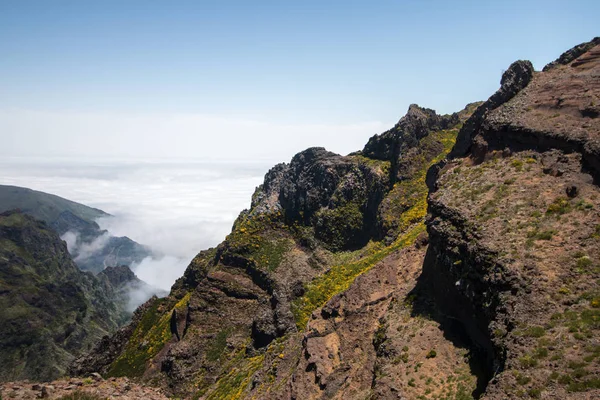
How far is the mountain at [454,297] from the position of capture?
71.4 ft

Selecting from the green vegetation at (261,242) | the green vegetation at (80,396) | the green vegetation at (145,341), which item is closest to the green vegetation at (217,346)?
the green vegetation at (145,341)

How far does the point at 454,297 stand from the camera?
30.0 meters

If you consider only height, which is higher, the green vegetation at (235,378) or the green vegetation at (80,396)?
the green vegetation at (80,396)

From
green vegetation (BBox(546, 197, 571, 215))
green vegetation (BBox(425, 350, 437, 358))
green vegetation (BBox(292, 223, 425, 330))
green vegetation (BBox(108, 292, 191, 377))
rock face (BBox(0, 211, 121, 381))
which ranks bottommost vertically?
rock face (BBox(0, 211, 121, 381))

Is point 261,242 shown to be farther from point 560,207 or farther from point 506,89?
point 560,207

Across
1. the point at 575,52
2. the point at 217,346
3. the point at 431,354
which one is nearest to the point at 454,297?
the point at 431,354

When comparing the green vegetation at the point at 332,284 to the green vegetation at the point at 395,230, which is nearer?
the green vegetation at the point at 332,284

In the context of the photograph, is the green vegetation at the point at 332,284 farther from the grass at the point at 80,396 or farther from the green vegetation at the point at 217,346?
the grass at the point at 80,396

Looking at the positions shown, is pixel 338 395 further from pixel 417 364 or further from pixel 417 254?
pixel 417 254

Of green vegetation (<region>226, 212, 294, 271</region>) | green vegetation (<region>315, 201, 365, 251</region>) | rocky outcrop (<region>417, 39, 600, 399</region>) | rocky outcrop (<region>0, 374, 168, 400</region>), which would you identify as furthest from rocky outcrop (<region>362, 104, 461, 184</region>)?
rocky outcrop (<region>0, 374, 168, 400</region>)

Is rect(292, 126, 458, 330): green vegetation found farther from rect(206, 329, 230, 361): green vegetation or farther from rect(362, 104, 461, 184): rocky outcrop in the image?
rect(206, 329, 230, 361): green vegetation

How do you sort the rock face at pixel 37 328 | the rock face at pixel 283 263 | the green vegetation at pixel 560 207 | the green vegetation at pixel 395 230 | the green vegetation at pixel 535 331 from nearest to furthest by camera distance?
the green vegetation at pixel 535 331 < the green vegetation at pixel 560 207 < the rock face at pixel 283 263 < the green vegetation at pixel 395 230 < the rock face at pixel 37 328

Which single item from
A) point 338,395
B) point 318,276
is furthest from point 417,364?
point 318,276

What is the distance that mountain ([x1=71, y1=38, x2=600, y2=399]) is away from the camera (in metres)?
21.8
